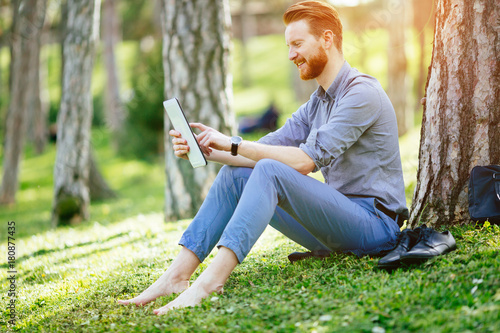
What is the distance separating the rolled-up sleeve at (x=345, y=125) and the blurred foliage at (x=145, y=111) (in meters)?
8.19

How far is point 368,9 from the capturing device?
19.1m

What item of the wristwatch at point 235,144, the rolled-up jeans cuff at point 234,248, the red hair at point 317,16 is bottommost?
the rolled-up jeans cuff at point 234,248

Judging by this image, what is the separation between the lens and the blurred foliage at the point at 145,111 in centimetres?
1136

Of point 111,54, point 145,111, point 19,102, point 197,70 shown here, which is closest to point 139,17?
point 111,54

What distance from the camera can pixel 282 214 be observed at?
11.5 feet

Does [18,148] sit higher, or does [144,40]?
[144,40]

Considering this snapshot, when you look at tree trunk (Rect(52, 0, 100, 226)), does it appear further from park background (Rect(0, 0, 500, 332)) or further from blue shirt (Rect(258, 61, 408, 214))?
blue shirt (Rect(258, 61, 408, 214))

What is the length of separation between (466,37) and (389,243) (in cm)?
147

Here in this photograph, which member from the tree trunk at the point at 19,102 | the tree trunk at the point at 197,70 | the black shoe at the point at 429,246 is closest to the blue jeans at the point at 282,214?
the black shoe at the point at 429,246

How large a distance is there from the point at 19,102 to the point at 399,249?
11674 millimetres

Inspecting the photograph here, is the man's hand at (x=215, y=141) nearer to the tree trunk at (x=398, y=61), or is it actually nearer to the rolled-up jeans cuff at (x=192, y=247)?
the rolled-up jeans cuff at (x=192, y=247)

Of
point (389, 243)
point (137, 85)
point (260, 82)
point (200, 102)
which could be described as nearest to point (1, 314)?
point (389, 243)

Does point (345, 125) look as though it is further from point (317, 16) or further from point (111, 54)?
point (111, 54)

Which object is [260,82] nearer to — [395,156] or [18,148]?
[18,148]
